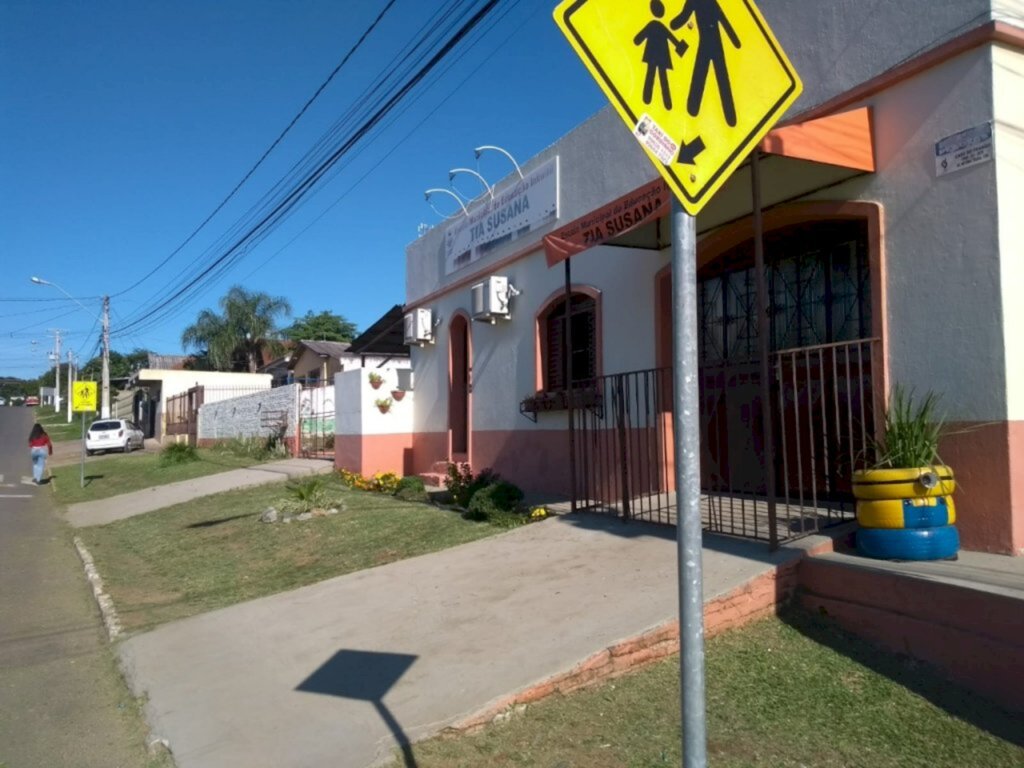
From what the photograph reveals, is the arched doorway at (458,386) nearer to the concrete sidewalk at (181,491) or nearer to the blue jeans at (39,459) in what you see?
the concrete sidewalk at (181,491)

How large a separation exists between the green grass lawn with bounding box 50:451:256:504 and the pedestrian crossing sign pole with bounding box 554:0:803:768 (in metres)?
18.8

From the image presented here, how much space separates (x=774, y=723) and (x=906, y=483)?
199cm

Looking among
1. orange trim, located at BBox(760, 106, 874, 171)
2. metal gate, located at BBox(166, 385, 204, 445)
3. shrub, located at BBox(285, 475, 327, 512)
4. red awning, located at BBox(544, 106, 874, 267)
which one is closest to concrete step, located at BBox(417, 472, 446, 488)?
shrub, located at BBox(285, 475, 327, 512)

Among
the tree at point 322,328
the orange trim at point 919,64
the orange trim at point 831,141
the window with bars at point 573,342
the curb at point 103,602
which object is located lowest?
the curb at point 103,602

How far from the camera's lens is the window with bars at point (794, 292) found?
7133 millimetres

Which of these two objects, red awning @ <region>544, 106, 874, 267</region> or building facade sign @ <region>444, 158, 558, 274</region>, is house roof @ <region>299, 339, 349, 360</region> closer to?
building facade sign @ <region>444, 158, 558, 274</region>

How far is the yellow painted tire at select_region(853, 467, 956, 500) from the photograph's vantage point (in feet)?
17.2

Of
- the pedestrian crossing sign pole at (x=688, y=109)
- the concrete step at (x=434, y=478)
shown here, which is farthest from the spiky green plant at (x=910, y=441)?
the concrete step at (x=434, y=478)

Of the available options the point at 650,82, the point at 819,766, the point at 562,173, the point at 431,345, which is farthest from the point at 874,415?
the point at 431,345

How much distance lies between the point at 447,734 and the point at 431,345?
11437 mm

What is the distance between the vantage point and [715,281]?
856cm

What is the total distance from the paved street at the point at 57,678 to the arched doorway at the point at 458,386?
238 inches

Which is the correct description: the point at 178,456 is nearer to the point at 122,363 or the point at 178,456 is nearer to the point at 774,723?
the point at 774,723

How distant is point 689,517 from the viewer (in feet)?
7.23
